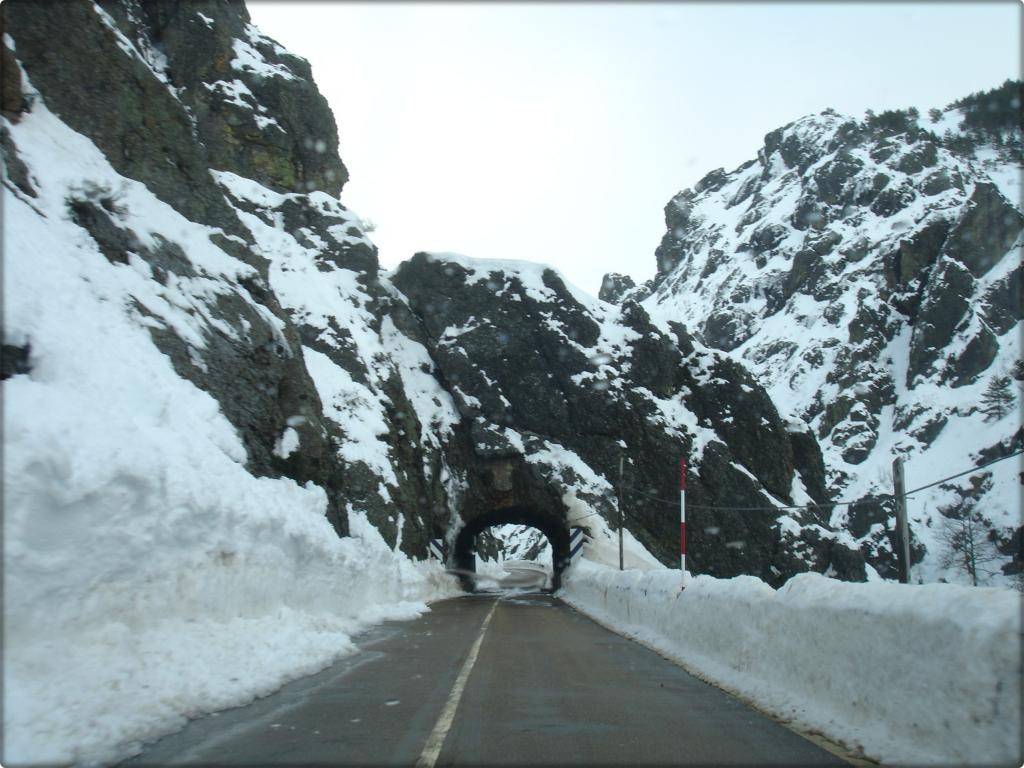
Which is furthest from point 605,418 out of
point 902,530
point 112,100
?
point 902,530

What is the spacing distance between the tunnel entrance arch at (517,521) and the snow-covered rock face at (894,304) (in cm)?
4593

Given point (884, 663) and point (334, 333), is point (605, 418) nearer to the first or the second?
point (334, 333)

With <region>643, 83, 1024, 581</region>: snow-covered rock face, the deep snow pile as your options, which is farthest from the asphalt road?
<region>643, 83, 1024, 581</region>: snow-covered rock face

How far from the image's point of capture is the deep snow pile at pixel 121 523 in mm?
5812

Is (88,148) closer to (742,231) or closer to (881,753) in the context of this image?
(881,753)

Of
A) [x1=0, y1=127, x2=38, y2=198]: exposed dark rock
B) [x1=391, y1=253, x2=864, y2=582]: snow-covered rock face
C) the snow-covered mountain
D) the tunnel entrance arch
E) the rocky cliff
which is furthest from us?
[x1=391, y1=253, x2=864, y2=582]: snow-covered rock face

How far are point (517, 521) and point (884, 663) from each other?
41517 millimetres

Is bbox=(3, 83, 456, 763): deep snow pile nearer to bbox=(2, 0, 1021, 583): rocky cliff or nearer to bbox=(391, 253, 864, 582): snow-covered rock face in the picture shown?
bbox=(2, 0, 1021, 583): rocky cliff

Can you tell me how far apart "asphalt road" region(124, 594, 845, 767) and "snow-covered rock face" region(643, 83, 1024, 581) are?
7391cm

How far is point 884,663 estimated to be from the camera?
537 centimetres

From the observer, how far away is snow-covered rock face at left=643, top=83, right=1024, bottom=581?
10506 cm

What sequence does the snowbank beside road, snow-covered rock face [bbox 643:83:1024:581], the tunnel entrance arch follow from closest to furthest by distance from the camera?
1. the snowbank beside road
2. the tunnel entrance arch
3. snow-covered rock face [bbox 643:83:1024:581]

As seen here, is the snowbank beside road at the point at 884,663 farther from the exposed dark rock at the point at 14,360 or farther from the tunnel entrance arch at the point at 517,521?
the tunnel entrance arch at the point at 517,521

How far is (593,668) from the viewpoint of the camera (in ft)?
32.0
